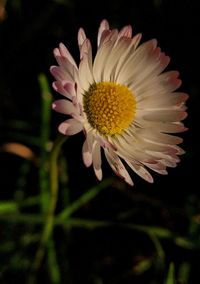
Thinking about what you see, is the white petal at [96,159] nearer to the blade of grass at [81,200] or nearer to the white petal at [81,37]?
the white petal at [81,37]

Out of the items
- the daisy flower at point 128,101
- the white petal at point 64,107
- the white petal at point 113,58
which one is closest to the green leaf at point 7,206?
the daisy flower at point 128,101

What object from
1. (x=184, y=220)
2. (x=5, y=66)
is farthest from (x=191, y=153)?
(x=5, y=66)

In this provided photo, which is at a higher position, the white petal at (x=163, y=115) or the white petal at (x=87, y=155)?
the white petal at (x=163, y=115)

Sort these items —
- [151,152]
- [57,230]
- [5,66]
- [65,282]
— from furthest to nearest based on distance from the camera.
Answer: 1. [5,66]
2. [57,230]
3. [65,282]
4. [151,152]

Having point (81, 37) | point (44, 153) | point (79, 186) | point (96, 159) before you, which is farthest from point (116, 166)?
point (79, 186)

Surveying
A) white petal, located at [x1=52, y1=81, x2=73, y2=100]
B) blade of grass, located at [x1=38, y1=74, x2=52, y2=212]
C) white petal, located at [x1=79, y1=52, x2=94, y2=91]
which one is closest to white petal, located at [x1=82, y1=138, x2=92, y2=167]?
white petal, located at [x1=52, y1=81, x2=73, y2=100]

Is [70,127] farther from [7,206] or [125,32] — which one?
[7,206]

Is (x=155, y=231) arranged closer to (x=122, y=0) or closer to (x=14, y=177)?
(x=14, y=177)
